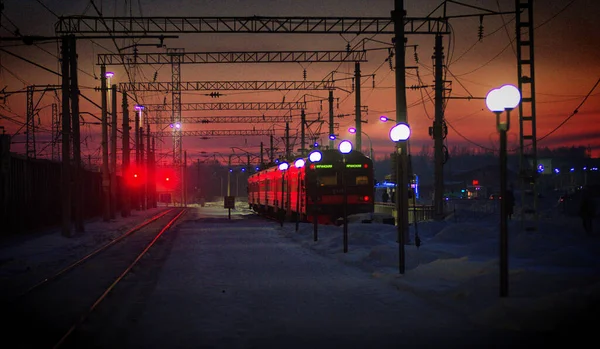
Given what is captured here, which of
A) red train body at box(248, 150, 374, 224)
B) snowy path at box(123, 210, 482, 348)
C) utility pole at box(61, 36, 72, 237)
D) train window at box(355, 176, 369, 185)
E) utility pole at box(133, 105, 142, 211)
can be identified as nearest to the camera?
snowy path at box(123, 210, 482, 348)

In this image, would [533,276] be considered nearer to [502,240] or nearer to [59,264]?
[502,240]

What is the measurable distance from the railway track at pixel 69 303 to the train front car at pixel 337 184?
15.9 m

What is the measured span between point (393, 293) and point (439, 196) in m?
18.3

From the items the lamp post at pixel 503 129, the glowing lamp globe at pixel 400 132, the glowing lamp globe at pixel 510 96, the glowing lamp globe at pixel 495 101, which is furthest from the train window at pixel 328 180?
the glowing lamp globe at pixel 510 96

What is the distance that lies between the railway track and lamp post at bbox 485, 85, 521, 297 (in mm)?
6235

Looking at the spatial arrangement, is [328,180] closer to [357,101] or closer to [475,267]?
[357,101]

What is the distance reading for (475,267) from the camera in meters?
14.2

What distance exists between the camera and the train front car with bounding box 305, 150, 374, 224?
35.7 metres

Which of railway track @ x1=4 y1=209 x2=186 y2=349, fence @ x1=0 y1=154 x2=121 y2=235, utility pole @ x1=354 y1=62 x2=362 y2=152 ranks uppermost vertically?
utility pole @ x1=354 y1=62 x2=362 y2=152

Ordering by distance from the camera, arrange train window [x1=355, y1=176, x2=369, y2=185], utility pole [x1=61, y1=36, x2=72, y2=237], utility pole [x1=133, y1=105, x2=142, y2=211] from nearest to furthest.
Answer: utility pole [x1=61, y1=36, x2=72, y2=237], train window [x1=355, y1=176, x2=369, y2=185], utility pole [x1=133, y1=105, x2=142, y2=211]

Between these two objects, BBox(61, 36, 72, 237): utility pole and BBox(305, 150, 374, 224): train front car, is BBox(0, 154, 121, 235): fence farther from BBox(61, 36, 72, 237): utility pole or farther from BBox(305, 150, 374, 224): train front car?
BBox(305, 150, 374, 224): train front car

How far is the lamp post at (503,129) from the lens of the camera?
34.0 feet

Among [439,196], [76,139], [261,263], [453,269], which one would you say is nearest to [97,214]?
[76,139]

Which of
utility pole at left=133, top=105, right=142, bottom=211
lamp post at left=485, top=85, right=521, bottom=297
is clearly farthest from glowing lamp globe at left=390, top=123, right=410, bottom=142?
utility pole at left=133, top=105, right=142, bottom=211
